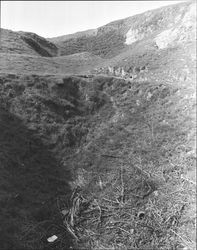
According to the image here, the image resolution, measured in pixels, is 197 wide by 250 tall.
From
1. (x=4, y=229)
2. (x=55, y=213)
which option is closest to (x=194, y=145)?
(x=55, y=213)

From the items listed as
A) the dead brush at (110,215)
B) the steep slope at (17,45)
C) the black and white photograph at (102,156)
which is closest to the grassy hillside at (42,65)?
the black and white photograph at (102,156)

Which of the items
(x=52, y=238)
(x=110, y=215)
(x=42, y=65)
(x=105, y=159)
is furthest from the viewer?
(x=42, y=65)

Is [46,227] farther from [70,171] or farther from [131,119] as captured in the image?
[131,119]

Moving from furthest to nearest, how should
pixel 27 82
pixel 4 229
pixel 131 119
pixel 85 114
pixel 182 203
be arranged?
pixel 27 82
pixel 85 114
pixel 131 119
pixel 182 203
pixel 4 229

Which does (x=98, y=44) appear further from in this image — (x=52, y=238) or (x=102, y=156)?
(x=52, y=238)

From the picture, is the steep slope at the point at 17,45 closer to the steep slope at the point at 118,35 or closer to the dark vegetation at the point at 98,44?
the dark vegetation at the point at 98,44

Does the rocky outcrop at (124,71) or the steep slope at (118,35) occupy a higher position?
the steep slope at (118,35)

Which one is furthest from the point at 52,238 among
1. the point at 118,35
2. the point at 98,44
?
the point at 98,44

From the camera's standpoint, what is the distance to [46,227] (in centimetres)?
873

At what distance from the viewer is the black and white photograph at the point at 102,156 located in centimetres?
846

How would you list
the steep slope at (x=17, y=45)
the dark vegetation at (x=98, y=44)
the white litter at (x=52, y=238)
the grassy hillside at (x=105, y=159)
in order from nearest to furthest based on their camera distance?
1. the white litter at (x=52, y=238)
2. the grassy hillside at (x=105, y=159)
3. the steep slope at (x=17, y=45)
4. the dark vegetation at (x=98, y=44)

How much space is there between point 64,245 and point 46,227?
750 millimetres

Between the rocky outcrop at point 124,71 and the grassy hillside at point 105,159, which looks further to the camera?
the rocky outcrop at point 124,71

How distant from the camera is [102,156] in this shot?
11391 millimetres
